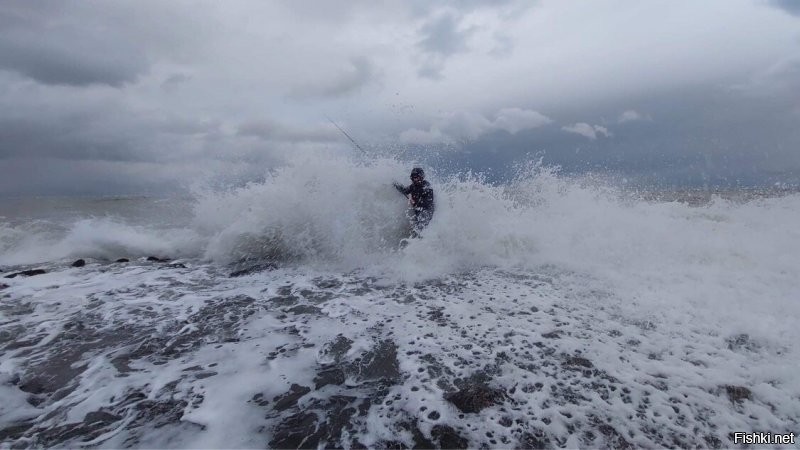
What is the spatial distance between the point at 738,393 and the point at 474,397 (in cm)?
277

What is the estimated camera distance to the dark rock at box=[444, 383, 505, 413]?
12.3ft

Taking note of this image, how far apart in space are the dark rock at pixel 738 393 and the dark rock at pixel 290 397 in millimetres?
4462

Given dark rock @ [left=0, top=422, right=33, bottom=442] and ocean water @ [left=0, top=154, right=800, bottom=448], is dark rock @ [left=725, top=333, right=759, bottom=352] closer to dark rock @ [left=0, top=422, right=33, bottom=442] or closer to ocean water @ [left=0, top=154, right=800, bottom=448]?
ocean water @ [left=0, top=154, right=800, bottom=448]

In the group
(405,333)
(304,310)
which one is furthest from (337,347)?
(304,310)

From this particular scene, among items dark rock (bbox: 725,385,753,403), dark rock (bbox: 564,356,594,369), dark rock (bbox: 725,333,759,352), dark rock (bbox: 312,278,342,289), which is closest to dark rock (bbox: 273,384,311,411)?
dark rock (bbox: 564,356,594,369)

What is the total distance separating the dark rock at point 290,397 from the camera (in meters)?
3.79

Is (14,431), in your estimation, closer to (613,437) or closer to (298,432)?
(298,432)

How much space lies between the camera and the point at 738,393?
3.87 m

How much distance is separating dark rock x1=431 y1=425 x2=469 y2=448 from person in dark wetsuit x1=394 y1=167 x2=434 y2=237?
7034 millimetres

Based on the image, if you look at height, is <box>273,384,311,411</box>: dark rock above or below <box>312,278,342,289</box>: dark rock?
below

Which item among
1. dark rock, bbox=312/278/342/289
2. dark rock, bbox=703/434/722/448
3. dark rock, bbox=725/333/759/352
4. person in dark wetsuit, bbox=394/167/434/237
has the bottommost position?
dark rock, bbox=703/434/722/448

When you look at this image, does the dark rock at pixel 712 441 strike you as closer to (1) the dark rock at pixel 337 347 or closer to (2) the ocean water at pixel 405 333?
(2) the ocean water at pixel 405 333

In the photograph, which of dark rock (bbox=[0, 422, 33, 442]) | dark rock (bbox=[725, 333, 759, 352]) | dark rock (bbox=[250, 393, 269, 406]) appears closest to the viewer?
dark rock (bbox=[0, 422, 33, 442])

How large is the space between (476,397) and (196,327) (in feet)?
14.4
